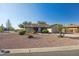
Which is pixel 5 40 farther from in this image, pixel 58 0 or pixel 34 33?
A: pixel 58 0

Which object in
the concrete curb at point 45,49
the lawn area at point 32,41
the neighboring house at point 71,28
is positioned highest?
the neighboring house at point 71,28

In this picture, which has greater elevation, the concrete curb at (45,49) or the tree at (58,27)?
the tree at (58,27)

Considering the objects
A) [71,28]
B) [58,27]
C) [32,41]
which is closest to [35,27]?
[32,41]

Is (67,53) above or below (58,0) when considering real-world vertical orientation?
below

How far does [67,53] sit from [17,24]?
1318 millimetres

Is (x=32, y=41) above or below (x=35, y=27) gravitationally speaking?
below

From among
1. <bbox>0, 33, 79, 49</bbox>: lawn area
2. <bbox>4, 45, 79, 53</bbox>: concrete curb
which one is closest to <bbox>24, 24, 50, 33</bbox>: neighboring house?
<bbox>0, 33, 79, 49</bbox>: lawn area

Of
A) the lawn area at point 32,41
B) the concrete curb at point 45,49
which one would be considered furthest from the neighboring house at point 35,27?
the concrete curb at point 45,49

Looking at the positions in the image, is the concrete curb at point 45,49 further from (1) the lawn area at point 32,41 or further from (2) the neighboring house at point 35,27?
(2) the neighboring house at point 35,27

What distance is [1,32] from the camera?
13.5m

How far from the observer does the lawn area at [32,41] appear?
1352cm

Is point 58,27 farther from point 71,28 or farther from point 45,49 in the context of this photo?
point 45,49

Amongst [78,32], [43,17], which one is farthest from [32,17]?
[78,32]

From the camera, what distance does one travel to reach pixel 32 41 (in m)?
13.6
